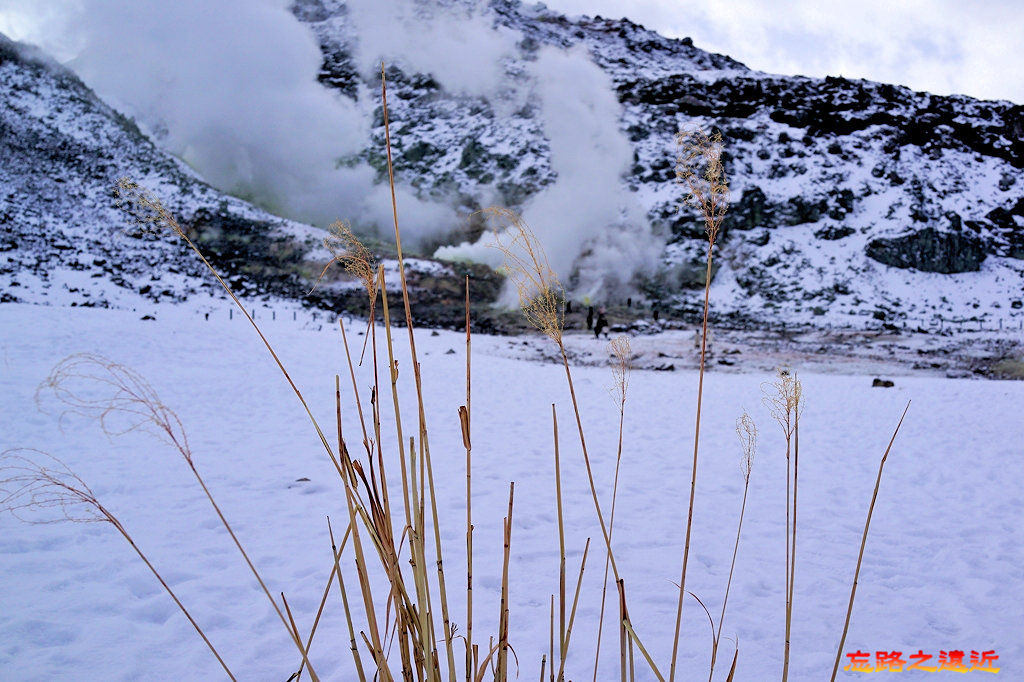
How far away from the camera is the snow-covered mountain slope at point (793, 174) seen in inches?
897

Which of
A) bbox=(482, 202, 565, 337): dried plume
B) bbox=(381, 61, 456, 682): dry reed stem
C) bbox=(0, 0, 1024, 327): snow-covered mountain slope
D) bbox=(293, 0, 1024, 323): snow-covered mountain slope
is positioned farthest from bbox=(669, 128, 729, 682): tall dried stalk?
bbox=(293, 0, 1024, 323): snow-covered mountain slope

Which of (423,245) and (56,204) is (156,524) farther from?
(423,245)

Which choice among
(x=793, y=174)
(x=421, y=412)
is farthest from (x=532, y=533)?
(x=793, y=174)

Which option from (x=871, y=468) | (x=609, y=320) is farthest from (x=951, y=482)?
→ (x=609, y=320)

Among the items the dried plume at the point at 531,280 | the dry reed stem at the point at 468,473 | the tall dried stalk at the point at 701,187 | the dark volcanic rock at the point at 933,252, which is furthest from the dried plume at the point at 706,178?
the dark volcanic rock at the point at 933,252

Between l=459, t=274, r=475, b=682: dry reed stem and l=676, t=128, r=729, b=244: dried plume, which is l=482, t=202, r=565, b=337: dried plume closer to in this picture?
l=459, t=274, r=475, b=682: dry reed stem

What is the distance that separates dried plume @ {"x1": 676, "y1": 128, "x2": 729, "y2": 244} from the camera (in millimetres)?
741

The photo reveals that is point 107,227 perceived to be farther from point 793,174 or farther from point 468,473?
point 793,174

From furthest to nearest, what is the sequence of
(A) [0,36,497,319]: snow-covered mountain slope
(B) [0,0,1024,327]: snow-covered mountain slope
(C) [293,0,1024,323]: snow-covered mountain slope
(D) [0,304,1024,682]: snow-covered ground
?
(C) [293,0,1024,323]: snow-covered mountain slope → (B) [0,0,1024,327]: snow-covered mountain slope → (A) [0,36,497,319]: snow-covered mountain slope → (D) [0,304,1024,682]: snow-covered ground

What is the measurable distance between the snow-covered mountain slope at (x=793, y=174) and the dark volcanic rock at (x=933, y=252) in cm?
6

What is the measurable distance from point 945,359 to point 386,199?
80.3 ft

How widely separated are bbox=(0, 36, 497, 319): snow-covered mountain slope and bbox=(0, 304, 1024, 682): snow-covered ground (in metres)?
11.7

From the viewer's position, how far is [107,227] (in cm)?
2031

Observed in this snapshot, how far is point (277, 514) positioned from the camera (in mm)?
3273
